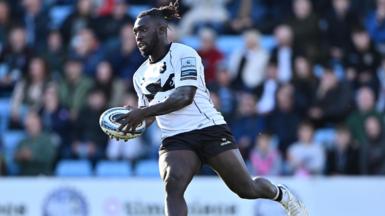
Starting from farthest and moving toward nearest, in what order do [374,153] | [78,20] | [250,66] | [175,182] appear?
[78,20] → [250,66] → [374,153] → [175,182]

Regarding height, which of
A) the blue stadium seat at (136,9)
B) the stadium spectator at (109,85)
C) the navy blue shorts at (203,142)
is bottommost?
the navy blue shorts at (203,142)

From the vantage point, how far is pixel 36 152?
15.7 meters

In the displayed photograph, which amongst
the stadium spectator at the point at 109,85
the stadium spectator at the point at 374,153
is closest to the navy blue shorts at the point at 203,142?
the stadium spectator at the point at 374,153

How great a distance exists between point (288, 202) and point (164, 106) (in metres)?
1.74

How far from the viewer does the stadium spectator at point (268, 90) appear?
15712 millimetres

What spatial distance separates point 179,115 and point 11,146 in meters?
7.55

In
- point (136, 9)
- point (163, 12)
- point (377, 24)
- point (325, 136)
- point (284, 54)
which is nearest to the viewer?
point (163, 12)

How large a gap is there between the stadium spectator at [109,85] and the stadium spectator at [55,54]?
1.17 m

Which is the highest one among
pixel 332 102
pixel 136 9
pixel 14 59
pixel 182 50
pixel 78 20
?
pixel 136 9

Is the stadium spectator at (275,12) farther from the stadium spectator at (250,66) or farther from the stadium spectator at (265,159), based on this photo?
the stadium spectator at (265,159)

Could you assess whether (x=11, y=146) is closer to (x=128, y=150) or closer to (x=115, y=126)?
(x=128, y=150)

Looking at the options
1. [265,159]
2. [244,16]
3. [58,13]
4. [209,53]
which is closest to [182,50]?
[265,159]

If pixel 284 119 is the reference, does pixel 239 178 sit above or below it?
below

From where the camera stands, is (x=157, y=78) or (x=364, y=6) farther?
(x=364, y=6)
